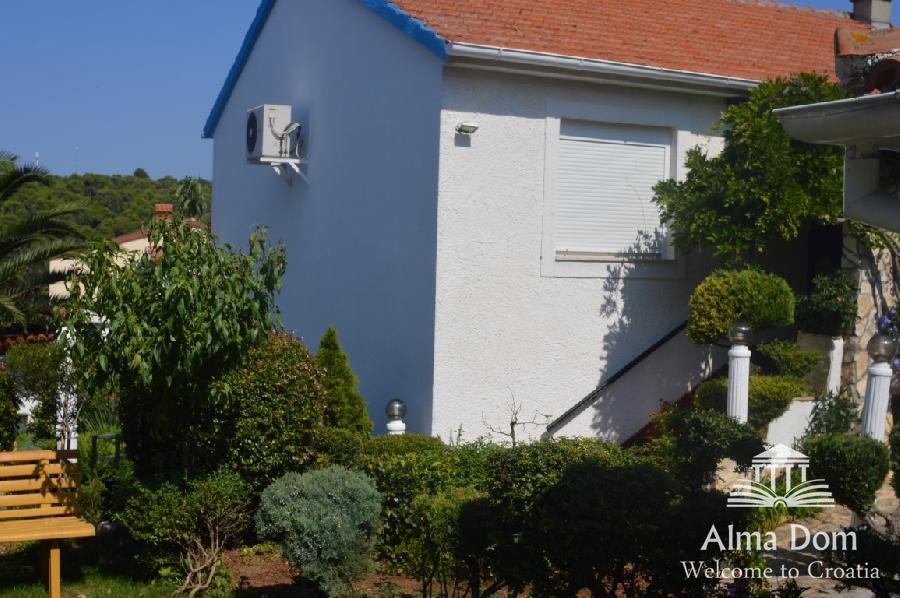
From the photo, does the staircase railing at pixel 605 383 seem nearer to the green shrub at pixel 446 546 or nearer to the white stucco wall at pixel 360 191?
the white stucco wall at pixel 360 191

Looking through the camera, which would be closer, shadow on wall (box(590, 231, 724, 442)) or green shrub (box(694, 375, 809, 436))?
green shrub (box(694, 375, 809, 436))

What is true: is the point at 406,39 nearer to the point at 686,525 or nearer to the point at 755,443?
the point at 755,443

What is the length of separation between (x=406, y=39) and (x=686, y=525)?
688 cm

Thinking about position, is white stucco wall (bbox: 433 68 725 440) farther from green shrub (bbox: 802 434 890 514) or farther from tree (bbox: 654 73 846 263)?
green shrub (bbox: 802 434 890 514)

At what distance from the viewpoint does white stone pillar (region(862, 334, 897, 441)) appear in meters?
7.77

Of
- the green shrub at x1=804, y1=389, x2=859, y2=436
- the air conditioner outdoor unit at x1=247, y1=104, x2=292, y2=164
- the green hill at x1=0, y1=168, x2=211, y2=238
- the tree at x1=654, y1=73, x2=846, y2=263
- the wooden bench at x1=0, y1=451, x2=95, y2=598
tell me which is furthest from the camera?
the green hill at x1=0, y1=168, x2=211, y2=238

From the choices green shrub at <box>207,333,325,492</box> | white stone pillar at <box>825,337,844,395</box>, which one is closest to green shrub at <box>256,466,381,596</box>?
green shrub at <box>207,333,325,492</box>

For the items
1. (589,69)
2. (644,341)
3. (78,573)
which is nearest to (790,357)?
(644,341)

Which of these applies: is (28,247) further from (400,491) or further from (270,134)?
(400,491)

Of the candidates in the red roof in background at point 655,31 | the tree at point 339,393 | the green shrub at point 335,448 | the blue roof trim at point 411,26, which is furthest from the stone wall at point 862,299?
the green shrub at point 335,448

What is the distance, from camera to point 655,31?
11523 mm

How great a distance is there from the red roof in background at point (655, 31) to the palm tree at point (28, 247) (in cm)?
645

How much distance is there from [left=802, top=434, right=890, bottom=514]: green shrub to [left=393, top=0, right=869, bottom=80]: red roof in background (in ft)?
16.4

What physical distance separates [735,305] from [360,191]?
4.45m
